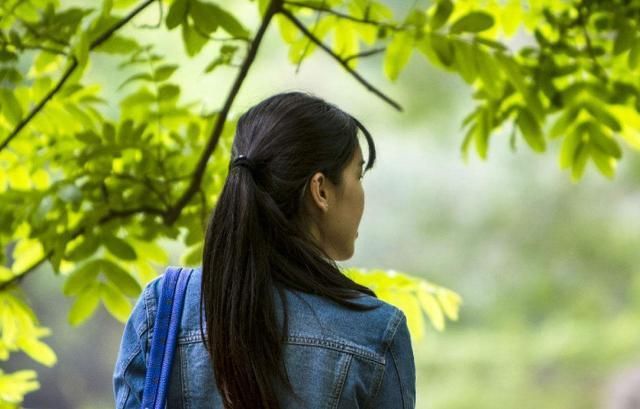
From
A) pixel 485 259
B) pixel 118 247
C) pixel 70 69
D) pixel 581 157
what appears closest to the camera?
pixel 70 69

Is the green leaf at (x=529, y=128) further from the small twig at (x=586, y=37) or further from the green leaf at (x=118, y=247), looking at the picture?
the green leaf at (x=118, y=247)

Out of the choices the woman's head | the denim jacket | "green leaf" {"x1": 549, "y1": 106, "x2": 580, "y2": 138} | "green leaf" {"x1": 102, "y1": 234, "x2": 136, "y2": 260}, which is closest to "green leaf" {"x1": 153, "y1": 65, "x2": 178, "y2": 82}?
"green leaf" {"x1": 102, "y1": 234, "x2": 136, "y2": 260}

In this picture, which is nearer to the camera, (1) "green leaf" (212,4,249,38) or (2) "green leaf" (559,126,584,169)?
(1) "green leaf" (212,4,249,38)

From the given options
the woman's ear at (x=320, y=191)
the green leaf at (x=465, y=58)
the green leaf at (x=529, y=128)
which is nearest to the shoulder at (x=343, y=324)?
the woman's ear at (x=320, y=191)

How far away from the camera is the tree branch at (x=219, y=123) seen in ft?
6.84

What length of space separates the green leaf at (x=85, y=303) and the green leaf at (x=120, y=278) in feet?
0.17

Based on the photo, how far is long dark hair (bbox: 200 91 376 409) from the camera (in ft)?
3.83

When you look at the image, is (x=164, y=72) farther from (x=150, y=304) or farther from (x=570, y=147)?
(x=150, y=304)


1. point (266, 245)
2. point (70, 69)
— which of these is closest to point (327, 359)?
point (266, 245)

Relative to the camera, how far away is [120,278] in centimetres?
214

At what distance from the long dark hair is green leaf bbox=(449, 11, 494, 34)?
30.8 inches

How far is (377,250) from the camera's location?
678cm

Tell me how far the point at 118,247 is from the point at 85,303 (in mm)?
160

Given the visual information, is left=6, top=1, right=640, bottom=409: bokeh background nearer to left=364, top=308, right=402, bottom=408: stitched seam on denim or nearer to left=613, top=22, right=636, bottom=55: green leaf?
left=613, top=22, right=636, bottom=55: green leaf
